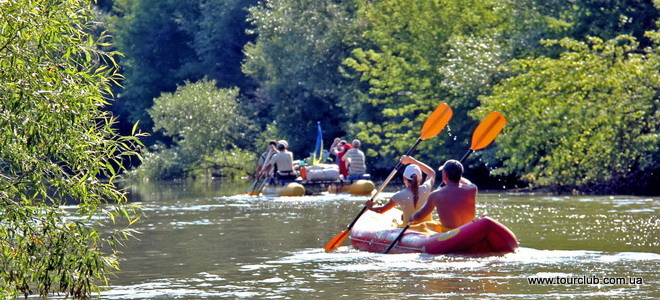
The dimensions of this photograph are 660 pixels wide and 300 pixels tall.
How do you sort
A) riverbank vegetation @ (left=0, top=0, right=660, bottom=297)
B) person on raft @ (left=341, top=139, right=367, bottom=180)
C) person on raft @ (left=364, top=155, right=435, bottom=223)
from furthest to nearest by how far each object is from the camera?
person on raft @ (left=341, top=139, right=367, bottom=180)
person on raft @ (left=364, top=155, right=435, bottom=223)
riverbank vegetation @ (left=0, top=0, right=660, bottom=297)

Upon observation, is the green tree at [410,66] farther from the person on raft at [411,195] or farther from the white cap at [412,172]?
the person on raft at [411,195]

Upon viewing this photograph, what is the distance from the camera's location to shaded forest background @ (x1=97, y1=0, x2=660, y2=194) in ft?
84.4

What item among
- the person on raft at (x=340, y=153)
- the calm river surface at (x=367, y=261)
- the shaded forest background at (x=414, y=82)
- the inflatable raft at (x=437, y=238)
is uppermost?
the shaded forest background at (x=414, y=82)

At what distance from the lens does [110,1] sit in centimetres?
6819

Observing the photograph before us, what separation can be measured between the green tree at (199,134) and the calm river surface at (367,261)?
22.1 meters

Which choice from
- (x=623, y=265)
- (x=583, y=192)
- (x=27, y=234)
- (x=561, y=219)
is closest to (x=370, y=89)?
(x=583, y=192)

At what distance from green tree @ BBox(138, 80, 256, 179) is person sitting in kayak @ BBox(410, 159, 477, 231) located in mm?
30322

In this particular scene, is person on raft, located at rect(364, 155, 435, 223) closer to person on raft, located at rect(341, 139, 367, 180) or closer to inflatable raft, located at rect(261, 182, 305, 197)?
inflatable raft, located at rect(261, 182, 305, 197)

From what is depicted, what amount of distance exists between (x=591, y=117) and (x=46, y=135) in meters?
18.7

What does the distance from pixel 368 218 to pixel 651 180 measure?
12207 millimetres

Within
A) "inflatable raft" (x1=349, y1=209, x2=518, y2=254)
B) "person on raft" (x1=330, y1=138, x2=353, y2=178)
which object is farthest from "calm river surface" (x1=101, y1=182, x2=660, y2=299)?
"person on raft" (x1=330, y1=138, x2=353, y2=178)

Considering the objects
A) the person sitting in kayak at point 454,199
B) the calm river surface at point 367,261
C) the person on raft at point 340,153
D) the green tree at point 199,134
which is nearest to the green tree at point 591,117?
the calm river surface at point 367,261

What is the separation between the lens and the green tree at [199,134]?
44.8m

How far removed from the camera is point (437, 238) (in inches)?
545
